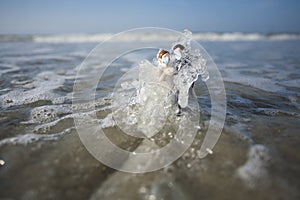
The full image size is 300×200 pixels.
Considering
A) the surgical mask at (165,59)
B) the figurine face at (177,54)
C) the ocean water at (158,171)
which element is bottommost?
the ocean water at (158,171)

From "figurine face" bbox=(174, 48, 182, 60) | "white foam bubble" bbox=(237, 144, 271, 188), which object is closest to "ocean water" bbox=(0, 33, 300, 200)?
"white foam bubble" bbox=(237, 144, 271, 188)

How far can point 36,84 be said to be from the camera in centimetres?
505

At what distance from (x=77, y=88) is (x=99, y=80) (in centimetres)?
83

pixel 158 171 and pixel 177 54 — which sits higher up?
pixel 177 54

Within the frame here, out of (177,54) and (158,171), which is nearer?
(158,171)

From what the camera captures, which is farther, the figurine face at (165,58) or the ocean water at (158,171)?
the figurine face at (165,58)

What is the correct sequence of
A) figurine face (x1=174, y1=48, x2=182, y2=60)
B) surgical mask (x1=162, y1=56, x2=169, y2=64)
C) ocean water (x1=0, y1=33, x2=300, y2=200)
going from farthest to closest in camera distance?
figurine face (x1=174, y1=48, x2=182, y2=60) < surgical mask (x1=162, y1=56, x2=169, y2=64) < ocean water (x1=0, y1=33, x2=300, y2=200)

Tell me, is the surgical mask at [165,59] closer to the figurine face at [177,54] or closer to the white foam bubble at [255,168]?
the figurine face at [177,54]

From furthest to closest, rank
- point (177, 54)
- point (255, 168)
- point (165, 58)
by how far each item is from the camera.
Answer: point (177, 54) < point (165, 58) < point (255, 168)

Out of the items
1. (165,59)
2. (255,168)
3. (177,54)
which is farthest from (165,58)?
(255,168)

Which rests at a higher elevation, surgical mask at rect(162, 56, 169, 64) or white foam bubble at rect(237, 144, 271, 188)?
surgical mask at rect(162, 56, 169, 64)

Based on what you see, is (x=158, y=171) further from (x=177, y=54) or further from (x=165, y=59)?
(x=177, y=54)

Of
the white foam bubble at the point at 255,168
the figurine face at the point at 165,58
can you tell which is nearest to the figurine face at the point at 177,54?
the figurine face at the point at 165,58

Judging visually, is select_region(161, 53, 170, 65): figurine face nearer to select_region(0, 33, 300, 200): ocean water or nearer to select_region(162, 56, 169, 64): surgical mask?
select_region(162, 56, 169, 64): surgical mask
